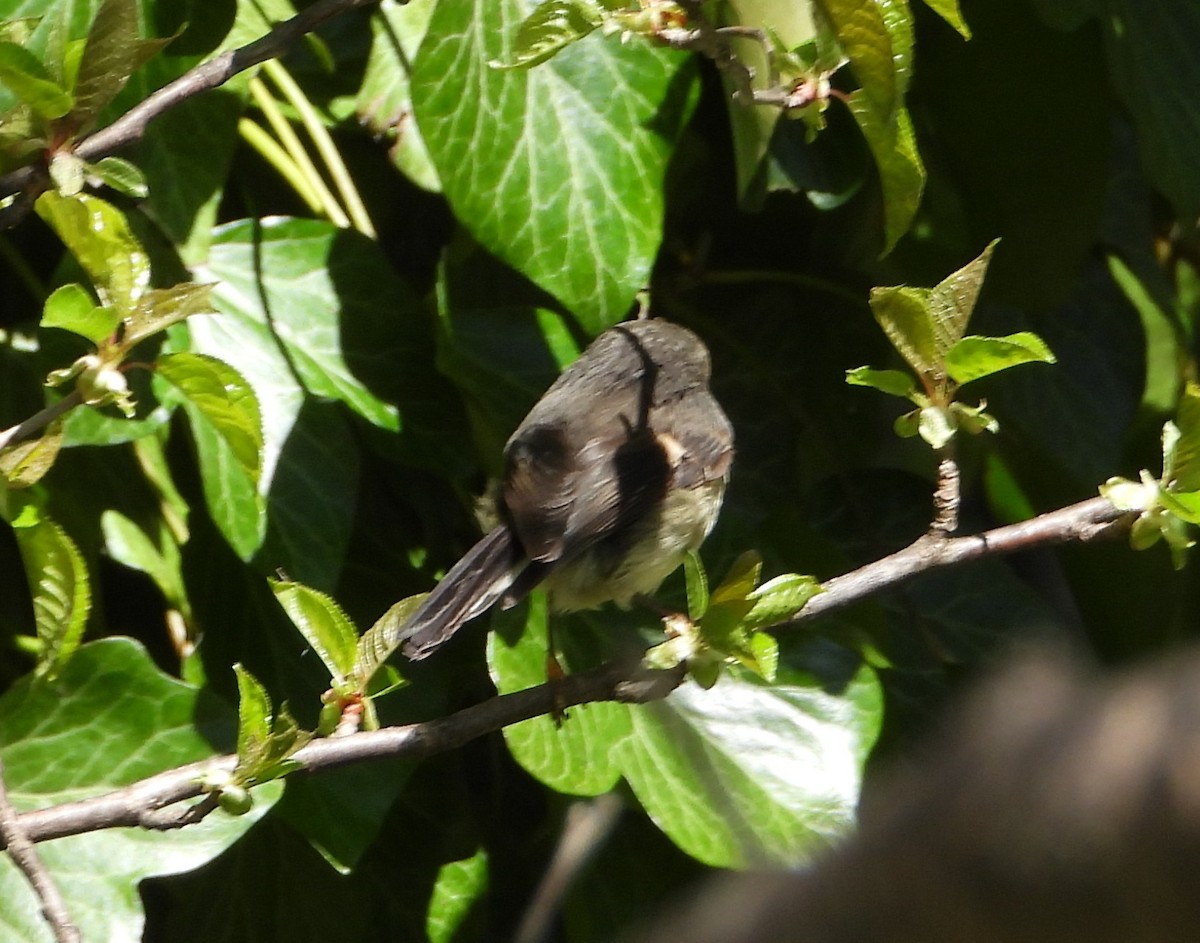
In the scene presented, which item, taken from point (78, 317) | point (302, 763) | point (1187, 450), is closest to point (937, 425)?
point (1187, 450)

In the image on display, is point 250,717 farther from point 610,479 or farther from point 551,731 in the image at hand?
point 610,479

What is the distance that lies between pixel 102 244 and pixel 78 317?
5 centimetres

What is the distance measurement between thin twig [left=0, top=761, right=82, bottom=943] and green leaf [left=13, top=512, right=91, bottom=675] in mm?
164

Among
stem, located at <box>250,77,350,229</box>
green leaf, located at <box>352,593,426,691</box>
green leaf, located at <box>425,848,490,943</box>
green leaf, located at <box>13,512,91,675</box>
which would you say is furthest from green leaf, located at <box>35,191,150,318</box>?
green leaf, located at <box>425,848,490,943</box>

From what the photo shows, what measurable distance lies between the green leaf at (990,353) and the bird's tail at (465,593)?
44cm

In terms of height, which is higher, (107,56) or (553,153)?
(107,56)

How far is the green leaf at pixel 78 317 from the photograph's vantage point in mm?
1042

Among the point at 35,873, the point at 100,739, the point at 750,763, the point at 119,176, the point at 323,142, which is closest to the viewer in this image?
the point at 35,873

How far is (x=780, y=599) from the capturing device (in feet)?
3.54

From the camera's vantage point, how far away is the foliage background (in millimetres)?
1319

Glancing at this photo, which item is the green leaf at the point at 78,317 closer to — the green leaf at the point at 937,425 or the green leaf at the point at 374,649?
the green leaf at the point at 374,649

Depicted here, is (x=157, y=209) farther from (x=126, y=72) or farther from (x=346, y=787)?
(x=346, y=787)

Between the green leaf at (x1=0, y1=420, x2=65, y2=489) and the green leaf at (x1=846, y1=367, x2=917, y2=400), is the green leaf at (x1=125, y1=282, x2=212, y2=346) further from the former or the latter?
the green leaf at (x1=846, y1=367, x2=917, y2=400)

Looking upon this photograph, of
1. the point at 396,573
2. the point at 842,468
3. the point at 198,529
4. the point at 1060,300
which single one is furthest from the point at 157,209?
the point at 1060,300
